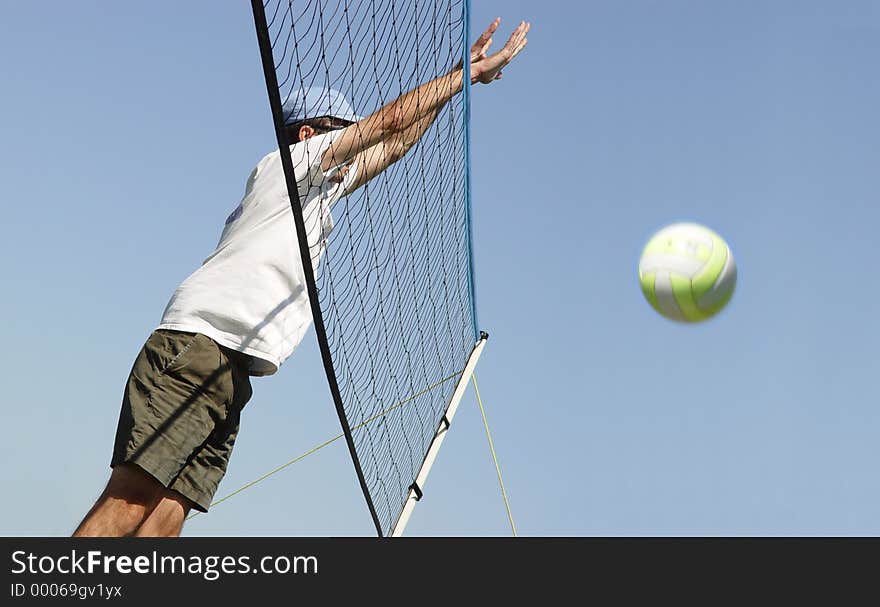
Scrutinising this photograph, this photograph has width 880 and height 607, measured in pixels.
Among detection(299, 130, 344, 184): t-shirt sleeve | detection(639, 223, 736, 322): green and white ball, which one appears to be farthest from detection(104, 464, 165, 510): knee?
detection(639, 223, 736, 322): green and white ball

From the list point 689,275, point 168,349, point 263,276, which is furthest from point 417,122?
point 689,275

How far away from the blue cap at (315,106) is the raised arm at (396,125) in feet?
0.39

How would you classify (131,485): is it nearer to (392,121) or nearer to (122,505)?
(122,505)

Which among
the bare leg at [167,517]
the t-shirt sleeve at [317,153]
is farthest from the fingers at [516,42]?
the bare leg at [167,517]

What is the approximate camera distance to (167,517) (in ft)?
11.0

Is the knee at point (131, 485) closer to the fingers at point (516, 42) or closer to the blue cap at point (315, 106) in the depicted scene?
the blue cap at point (315, 106)

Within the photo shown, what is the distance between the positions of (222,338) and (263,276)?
8.0 inches

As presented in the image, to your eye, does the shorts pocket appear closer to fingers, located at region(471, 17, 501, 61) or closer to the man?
the man

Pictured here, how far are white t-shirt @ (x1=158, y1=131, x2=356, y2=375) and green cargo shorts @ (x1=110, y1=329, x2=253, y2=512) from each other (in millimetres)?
57

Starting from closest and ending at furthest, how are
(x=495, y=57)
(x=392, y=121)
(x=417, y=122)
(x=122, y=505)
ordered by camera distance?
(x=122, y=505) → (x=392, y=121) → (x=417, y=122) → (x=495, y=57)
